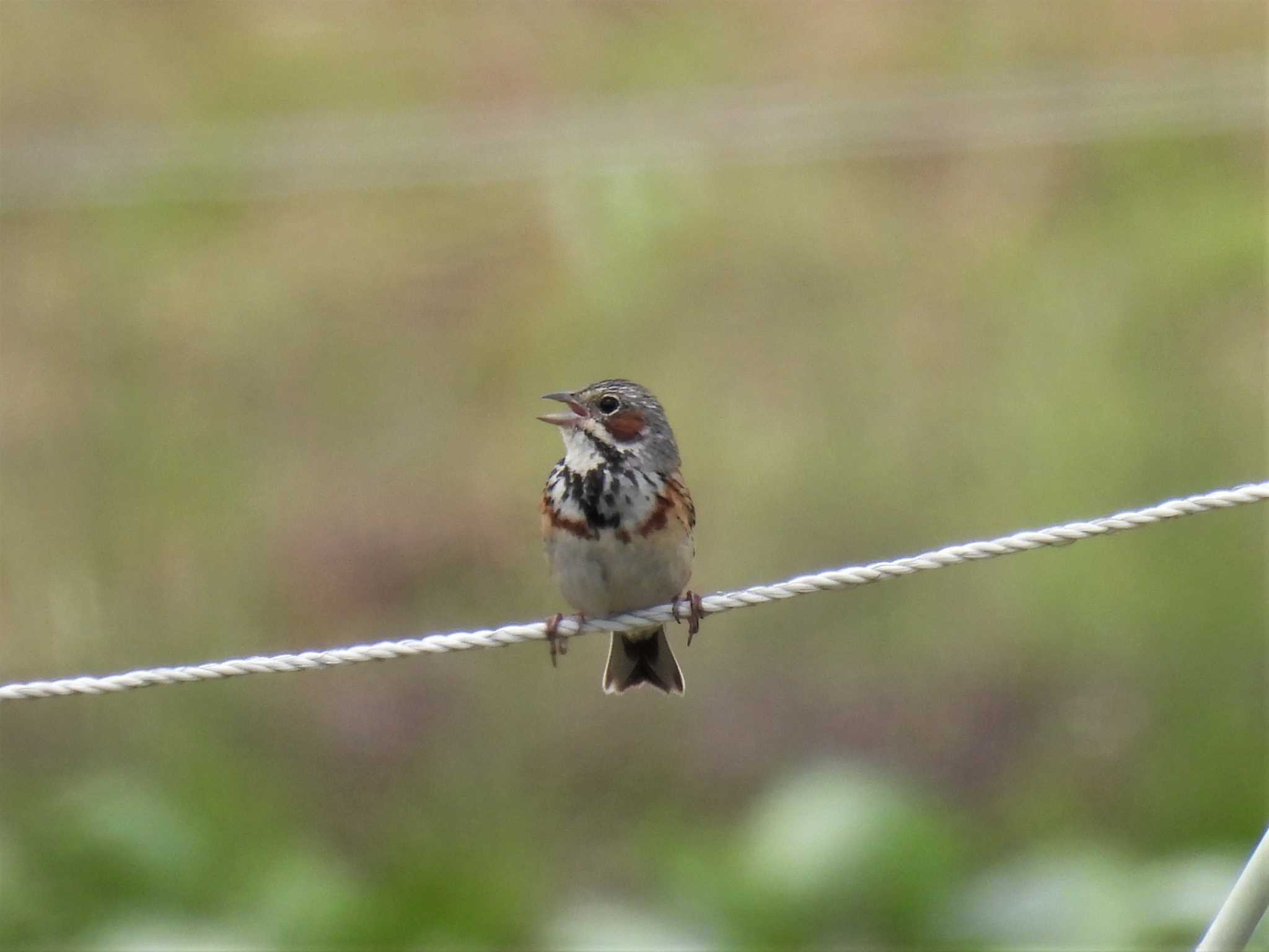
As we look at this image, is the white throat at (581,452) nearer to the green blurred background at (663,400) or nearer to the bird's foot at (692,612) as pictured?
the bird's foot at (692,612)

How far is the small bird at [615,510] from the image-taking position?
538 cm

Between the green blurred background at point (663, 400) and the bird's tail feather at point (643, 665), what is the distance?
215 cm

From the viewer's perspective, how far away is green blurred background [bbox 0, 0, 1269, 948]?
10.1m

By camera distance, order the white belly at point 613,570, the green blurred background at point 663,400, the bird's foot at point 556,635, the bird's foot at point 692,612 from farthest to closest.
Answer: the green blurred background at point 663,400, the white belly at point 613,570, the bird's foot at point 692,612, the bird's foot at point 556,635

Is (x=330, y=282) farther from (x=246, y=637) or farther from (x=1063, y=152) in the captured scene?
(x=1063, y=152)

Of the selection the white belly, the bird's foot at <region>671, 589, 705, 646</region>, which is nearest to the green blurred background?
the white belly

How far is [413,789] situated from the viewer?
10.3 metres

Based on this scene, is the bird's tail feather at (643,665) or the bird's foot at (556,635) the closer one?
the bird's foot at (556,635)

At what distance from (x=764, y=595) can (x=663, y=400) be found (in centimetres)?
695

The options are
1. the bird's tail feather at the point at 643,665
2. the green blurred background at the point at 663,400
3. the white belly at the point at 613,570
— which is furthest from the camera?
the green blurred background at the point at 663,400

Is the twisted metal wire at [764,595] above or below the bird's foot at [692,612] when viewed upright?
below

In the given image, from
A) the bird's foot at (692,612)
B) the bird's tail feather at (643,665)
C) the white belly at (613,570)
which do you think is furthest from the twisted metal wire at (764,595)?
the bird's tail feather at (643,665)

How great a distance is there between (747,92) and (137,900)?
7.87 m

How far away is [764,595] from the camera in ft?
13.2
